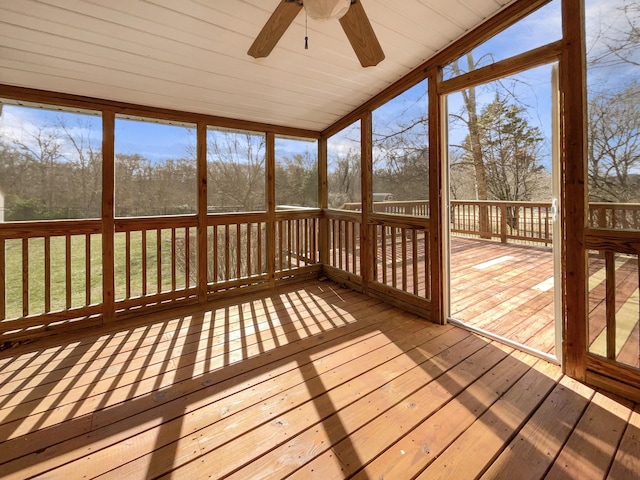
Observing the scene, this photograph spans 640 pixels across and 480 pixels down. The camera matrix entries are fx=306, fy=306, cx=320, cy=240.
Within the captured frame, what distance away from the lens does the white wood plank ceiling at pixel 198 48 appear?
6.22 ft

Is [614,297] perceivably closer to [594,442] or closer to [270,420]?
[594,442]

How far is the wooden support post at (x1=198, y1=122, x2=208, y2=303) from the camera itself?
3.45 metres

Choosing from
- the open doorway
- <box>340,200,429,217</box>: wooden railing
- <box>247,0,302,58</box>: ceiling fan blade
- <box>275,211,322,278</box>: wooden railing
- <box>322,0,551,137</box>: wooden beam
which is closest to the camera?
<box>247,0,302,58</box>: ceiling fan blade

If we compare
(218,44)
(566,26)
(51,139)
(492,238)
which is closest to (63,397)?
(51,139)

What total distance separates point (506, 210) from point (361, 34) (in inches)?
229

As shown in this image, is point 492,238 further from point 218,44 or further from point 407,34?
point 218,44

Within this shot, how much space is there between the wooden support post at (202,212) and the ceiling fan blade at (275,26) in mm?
1810

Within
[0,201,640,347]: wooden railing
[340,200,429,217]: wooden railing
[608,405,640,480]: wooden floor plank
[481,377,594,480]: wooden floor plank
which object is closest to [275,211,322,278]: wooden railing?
[0,201,640,347]: wooden railing

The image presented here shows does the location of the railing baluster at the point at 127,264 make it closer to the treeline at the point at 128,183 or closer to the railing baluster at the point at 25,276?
the treeline at the point at 128,183

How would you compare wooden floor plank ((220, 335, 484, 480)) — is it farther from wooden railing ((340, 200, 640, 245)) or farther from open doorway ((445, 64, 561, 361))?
wooden railing ((340, 200, 640, 245))

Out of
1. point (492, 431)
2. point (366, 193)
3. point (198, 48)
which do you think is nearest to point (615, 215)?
point (492, 431)

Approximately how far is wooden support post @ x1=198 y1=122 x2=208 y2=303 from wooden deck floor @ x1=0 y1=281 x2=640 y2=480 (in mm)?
943

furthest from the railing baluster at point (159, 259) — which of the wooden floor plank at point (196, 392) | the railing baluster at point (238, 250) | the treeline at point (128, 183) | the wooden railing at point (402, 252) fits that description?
the wooden railing at point (402, 252)

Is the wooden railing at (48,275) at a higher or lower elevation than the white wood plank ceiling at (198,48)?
lower
